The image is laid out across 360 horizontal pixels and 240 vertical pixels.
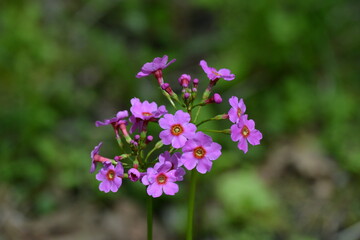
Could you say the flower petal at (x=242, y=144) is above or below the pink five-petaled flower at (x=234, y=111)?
below

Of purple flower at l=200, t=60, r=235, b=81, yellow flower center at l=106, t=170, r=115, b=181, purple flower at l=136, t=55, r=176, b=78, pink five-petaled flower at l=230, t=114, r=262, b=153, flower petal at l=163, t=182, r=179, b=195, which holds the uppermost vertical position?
purple flower at l=136, t=55, r=176, b=78

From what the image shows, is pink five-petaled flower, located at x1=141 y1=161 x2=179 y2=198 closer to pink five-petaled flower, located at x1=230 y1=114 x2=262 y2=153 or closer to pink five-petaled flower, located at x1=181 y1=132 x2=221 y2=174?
pink five-petaled flower, located at x1=181 y1=132 x2=221 y2=174

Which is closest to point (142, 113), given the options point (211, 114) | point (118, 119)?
point (118, 119)

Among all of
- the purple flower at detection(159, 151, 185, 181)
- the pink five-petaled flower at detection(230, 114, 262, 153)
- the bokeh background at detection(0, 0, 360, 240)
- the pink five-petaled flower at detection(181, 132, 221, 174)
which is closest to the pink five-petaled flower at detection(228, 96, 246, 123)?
the pink five-petaled flower at detection(230, 114, 262, 153)

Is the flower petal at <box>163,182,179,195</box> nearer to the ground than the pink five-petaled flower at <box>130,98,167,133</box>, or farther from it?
nearer to the ground

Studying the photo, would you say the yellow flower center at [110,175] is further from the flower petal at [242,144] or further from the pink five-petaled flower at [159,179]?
the flower petal at [242,144]

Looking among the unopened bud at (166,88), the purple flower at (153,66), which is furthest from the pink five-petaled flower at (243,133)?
the purple flower at (153,66)
